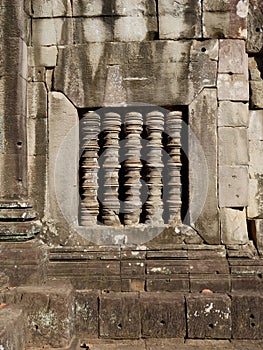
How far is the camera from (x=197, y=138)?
5027 mm

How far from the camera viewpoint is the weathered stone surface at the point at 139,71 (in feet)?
16.6

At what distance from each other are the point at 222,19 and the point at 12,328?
430 centimetres

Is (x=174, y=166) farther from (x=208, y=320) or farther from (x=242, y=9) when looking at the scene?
(x=242, y=9)

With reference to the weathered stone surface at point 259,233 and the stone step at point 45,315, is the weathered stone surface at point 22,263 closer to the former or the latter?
the stone step at point 45,315

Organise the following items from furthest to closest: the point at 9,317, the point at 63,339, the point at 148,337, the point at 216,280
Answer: the point at 216,280, the point at 148,337, the point at 63,339, the point at 9,317

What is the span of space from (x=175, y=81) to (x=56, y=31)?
1.68 m

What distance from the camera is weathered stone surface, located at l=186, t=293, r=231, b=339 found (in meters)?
4.39

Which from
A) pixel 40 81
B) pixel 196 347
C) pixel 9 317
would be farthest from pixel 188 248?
pixel 40 81

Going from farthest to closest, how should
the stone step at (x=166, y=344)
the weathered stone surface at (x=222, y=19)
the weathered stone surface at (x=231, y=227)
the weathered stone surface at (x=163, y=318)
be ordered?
the weathered stone surface at (x=222, y=19) < the weathered stone surface at (x=231, y=227) < the weathered stone surface at (x=163, y=318) < the stone step at (x=166, y=344)

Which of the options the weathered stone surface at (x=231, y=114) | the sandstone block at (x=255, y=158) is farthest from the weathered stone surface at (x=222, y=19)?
the sandstone block at (x=255, y=158)

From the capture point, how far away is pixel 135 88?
5.07 m

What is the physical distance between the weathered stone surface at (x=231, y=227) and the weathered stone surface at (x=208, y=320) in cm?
88

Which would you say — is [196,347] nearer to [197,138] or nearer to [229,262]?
[229,262]

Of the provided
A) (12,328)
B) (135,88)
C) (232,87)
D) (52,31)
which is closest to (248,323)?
(12,328)
